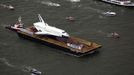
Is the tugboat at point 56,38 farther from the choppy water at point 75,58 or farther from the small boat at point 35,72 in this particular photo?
the small boat at point 35,72

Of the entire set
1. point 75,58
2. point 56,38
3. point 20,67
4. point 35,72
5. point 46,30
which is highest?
point 46,30

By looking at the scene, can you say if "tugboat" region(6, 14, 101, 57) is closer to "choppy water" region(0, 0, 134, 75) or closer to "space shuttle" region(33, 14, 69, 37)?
"space shuttle" region(33, 14, 69, 37)

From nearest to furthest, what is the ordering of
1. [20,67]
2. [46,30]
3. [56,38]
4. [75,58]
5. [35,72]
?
[35,72]
[20,67]
[75,58]
[56,38]
[46,30]

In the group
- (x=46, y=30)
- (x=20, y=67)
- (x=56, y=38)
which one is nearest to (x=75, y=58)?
(x=56, y=38)

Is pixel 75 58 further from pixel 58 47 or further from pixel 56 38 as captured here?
pixel 56 38

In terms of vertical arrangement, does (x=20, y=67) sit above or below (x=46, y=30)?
below

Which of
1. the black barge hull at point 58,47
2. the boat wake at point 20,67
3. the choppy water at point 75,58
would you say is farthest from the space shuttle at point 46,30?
the boat wake at point 20,67

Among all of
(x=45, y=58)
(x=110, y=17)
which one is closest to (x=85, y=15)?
(x=110, y=17)
